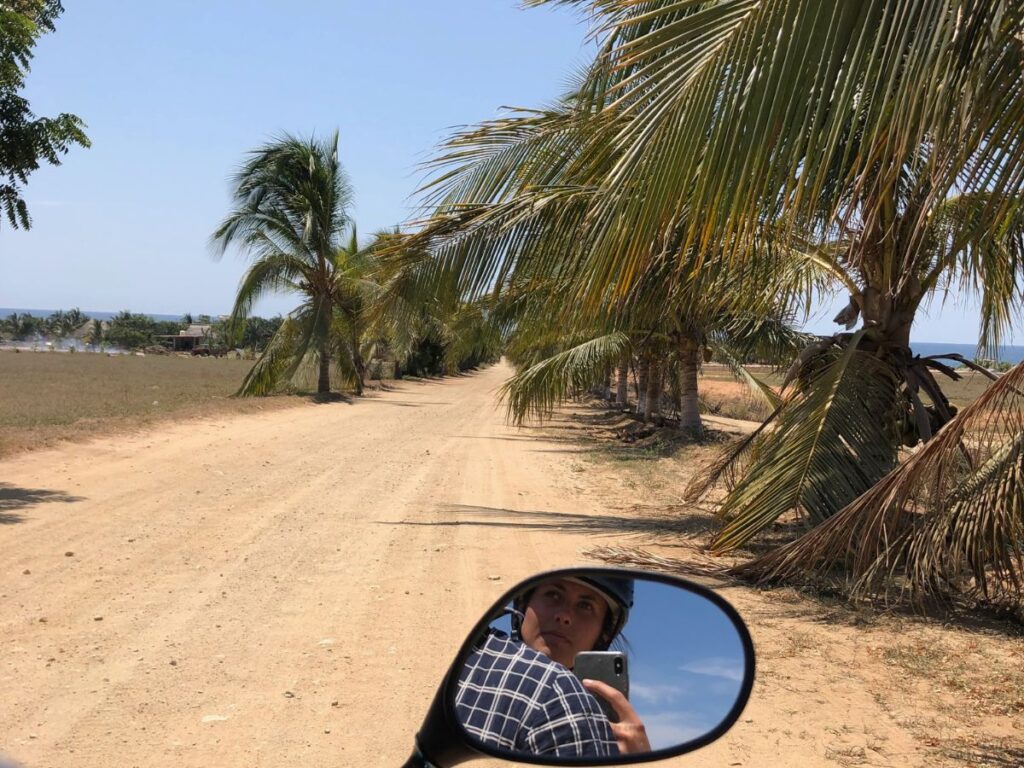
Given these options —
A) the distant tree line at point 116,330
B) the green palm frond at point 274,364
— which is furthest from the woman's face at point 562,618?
the distant tree line at point 116,330

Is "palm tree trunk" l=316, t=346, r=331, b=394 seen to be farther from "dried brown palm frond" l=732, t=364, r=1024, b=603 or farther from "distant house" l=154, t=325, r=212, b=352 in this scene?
"distant house" l=154, t=325, r=212, b=352

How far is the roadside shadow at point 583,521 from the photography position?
9.63 meters

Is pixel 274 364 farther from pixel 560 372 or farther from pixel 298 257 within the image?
pixel 560 372

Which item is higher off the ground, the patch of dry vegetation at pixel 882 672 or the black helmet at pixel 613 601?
the black helmet at pixel 613 601

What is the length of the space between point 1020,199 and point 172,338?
10831 cm

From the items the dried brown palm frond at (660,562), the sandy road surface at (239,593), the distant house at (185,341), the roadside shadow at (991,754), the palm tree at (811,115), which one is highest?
the palm tree at (811,115)

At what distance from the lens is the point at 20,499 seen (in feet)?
31.3

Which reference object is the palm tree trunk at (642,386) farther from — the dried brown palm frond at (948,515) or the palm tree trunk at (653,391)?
the dried brown palm frond at (948,515)

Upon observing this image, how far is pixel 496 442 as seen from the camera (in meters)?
19.6

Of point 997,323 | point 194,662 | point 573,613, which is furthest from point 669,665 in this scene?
point 997,323

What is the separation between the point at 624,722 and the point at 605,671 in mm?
84

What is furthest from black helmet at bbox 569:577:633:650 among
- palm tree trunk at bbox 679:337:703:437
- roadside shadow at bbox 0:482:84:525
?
palm tree trunk at bbox 679:337:703:437

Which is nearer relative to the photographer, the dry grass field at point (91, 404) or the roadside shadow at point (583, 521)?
the roadside shadow at point (583, 521)

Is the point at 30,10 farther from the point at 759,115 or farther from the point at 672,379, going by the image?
the point at 672,379
